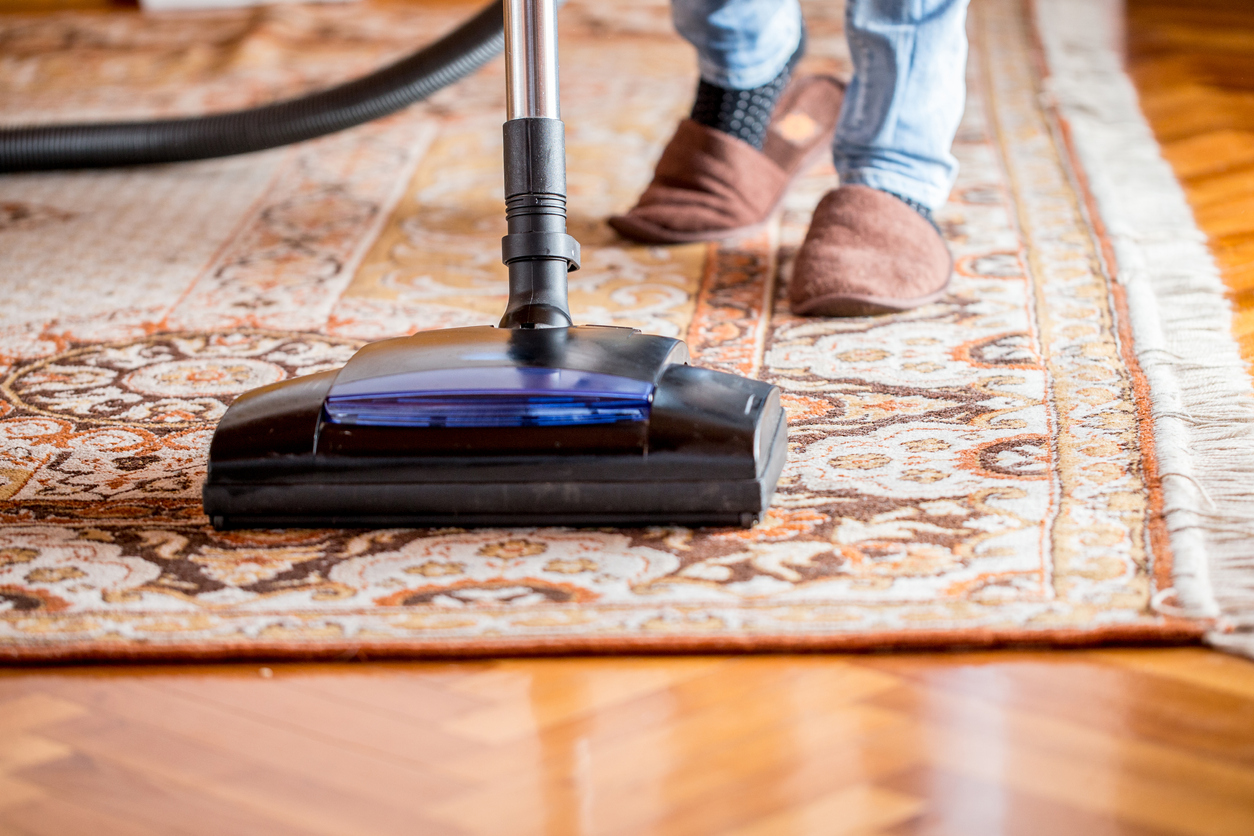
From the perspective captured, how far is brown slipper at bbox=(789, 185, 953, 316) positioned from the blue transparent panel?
18.6 inches

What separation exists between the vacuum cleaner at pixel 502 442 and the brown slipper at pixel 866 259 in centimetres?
40

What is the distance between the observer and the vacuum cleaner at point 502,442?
732 mm

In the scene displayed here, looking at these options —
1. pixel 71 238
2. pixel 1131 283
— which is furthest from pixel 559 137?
pixel 71 238

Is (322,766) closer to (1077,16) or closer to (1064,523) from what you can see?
(1064,523)

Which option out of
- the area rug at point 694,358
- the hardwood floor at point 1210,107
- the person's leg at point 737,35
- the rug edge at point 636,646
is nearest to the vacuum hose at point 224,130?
the area rug at point 694,358

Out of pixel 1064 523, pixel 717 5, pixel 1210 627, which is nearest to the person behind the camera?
pixel 1210 627

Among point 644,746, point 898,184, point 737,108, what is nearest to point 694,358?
point 898,184

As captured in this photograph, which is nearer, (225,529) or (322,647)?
(322,647)

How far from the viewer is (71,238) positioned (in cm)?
150

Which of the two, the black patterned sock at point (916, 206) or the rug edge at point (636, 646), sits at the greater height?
the black patterned sock at point (916, 206)

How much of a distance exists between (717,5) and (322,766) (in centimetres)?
100

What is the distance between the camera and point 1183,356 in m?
1.05

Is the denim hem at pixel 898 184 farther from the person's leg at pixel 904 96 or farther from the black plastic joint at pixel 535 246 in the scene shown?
the black plastic joint at pixel 535 246

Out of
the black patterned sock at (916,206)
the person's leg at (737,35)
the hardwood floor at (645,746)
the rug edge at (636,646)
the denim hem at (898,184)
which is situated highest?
the person's leg at (737,35)
